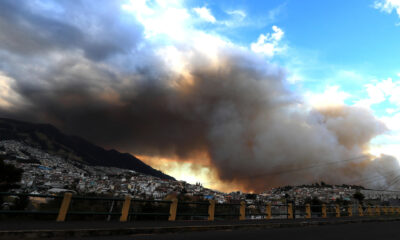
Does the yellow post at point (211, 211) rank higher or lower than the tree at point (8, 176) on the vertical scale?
lower

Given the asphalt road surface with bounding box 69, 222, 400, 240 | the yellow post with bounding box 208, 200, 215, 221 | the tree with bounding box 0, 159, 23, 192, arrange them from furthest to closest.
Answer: the tree with bounding box 0, 159, 23, 192 < the yellow post with bounding box 208, 200, 215, 221 < the asphalt road surface with bounding box 69, 222, 400, 240

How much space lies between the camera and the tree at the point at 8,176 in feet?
91.4

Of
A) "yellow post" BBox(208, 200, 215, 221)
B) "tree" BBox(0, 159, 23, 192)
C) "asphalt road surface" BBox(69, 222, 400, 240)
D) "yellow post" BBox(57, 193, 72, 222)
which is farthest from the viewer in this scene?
"tree" BBox(0, 159, 23, 192)

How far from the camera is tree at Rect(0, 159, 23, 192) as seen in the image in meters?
27.9

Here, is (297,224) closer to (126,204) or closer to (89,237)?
(126,204)

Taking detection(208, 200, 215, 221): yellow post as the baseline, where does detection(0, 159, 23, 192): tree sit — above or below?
above

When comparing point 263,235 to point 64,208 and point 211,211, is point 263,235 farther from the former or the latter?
point 64,208

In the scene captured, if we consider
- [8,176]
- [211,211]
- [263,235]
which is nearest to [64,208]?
[263,235]

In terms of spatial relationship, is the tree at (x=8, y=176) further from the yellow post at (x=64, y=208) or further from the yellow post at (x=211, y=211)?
the yellow post at (x=211, y=211)

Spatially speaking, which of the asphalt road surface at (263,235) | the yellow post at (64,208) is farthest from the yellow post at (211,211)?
the yellow post at (64,208)

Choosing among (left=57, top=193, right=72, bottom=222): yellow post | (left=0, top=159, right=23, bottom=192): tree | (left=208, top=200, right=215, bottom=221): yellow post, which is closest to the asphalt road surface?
(left=57, top=193, right=72, bottom=222): yellow post

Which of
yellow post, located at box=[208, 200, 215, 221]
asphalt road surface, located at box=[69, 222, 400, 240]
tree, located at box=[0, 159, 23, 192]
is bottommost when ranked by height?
asphalt road surface, located at box=[69, 222, 400, 240]

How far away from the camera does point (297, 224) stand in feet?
51.1

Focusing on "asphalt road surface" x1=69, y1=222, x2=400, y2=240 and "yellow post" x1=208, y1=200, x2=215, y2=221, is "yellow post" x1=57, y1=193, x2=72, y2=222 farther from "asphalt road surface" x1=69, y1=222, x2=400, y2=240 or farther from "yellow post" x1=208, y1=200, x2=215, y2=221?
"yellow post" x1=208, y1=200, x2=215, y2=221
